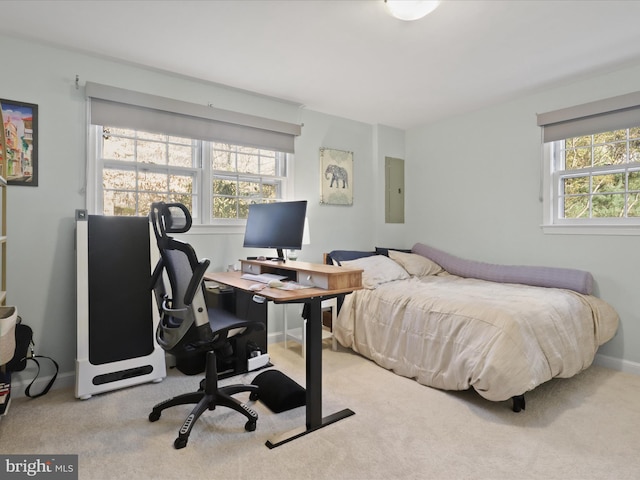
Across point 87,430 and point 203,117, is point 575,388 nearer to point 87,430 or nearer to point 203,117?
point 87,430

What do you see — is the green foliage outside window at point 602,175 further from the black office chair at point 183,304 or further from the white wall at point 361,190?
the black office chair at point 183,304

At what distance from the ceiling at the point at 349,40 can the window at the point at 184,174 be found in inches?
22.7

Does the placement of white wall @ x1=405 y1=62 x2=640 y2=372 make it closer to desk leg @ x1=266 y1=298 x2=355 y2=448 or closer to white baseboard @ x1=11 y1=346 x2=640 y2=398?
white baseboard @ x1=11 y1=346 x2=640 y2=398

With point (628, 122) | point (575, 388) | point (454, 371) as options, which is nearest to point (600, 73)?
point (628, 122)

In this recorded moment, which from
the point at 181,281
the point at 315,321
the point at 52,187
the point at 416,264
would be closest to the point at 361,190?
the point at 416,264

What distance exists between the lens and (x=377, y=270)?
3396mm

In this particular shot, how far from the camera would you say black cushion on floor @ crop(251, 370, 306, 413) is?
7.39 ft

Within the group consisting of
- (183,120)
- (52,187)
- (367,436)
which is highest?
(183,120)

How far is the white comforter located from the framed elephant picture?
1.21 metres

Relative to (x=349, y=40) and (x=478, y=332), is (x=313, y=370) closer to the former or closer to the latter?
(x=478, y=332)

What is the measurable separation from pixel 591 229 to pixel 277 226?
2.61 meters

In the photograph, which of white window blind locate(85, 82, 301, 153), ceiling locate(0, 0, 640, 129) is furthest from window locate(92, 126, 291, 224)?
ceiling locate(0, 0, 640, 129)

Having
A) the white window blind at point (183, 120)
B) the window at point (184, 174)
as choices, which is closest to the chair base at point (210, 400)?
the window at point (184, 174)

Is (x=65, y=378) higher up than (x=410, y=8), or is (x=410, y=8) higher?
(x=410, y=8)
